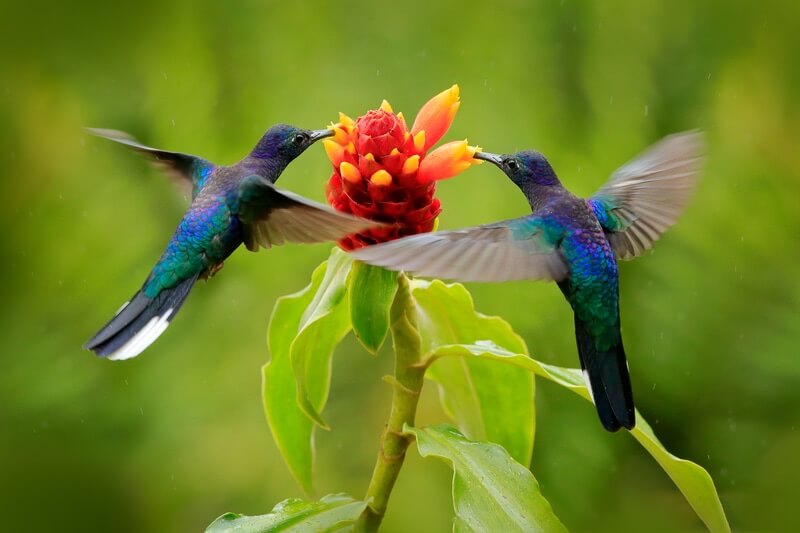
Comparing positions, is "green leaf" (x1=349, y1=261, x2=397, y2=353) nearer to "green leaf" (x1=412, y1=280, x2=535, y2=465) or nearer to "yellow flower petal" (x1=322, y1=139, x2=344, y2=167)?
"yellow flower petal" (x1=322, y1=139, x2=344, y2=167)

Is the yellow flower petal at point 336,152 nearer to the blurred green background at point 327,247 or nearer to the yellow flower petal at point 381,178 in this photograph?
the yellow flower petal at point 381,178

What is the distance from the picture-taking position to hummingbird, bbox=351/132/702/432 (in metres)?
1.00

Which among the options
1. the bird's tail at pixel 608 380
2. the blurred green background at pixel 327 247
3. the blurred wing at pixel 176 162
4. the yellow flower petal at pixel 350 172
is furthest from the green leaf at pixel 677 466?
the blurred green background at pixel 327 247

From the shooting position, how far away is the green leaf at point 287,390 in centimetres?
138

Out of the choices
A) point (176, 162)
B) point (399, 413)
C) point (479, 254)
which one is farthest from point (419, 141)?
point (176, 162)

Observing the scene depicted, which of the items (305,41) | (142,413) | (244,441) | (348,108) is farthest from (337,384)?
(305,41)

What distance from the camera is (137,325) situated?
1.13 meters

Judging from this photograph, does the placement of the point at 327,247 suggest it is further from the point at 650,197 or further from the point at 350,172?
the point at 350,172

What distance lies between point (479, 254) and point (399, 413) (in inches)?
11.6

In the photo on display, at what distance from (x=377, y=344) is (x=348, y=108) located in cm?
156

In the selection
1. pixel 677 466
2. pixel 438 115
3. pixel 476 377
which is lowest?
pixel 677 466

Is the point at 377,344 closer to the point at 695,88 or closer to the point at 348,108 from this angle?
the point at 348,108

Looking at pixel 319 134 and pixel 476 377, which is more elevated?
pixel 319 134

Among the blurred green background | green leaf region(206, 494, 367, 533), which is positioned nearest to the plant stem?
green leaf region(206, 494, 367, 533)
